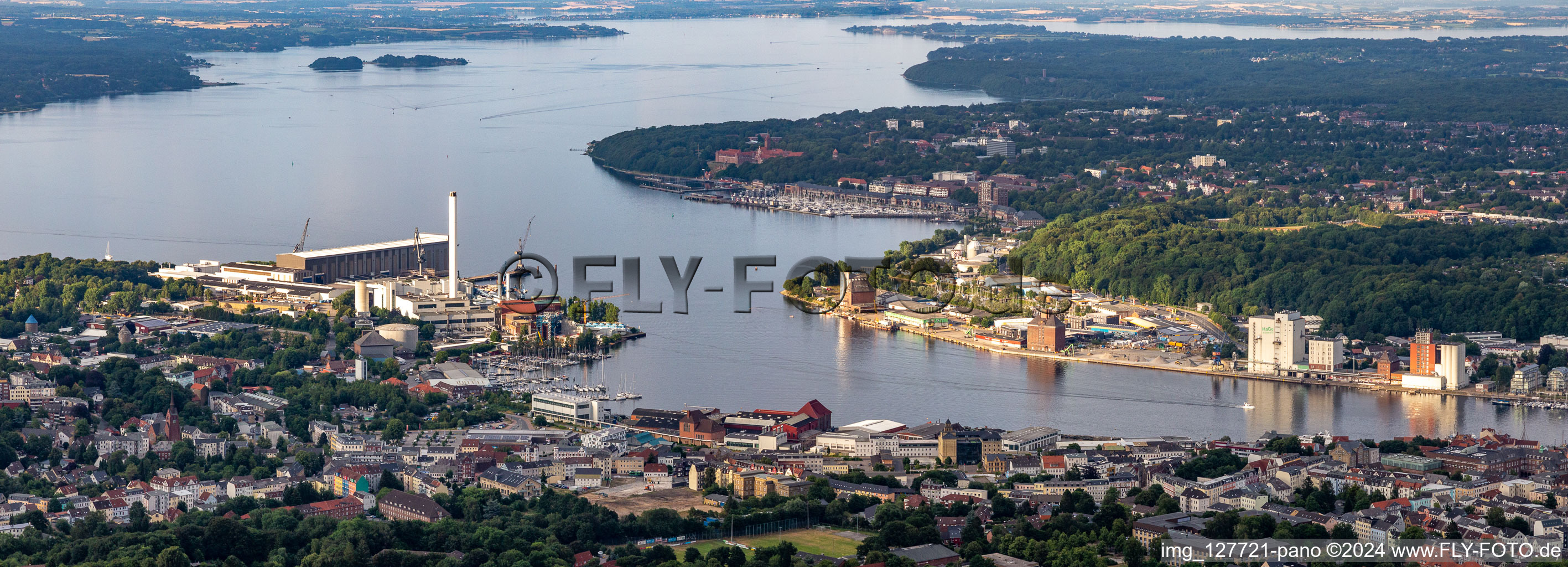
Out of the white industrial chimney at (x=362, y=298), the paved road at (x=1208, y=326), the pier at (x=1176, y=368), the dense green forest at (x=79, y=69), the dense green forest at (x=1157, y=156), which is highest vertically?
the dense green forest at (x=79, y=69)

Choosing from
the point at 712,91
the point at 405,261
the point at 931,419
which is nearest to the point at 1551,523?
the point at 931,419

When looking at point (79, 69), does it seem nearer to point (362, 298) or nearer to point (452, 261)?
point (452, 261)

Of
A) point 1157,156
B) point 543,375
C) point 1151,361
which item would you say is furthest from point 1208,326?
point 1157,156

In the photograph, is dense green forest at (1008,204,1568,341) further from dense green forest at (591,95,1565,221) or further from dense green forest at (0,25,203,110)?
A: dense green forest at (0,25,203,110)

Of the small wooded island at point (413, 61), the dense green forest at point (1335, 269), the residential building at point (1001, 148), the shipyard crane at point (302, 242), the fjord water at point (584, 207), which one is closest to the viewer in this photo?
the fjord water at point (584, 207)

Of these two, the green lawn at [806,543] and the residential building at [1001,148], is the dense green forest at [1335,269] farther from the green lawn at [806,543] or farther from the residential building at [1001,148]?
the green lawn at [806,543]

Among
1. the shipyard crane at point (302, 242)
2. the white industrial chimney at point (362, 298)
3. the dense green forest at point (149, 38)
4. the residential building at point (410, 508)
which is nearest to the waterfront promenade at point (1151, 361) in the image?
the white industrial chimney at point (362, 298)
